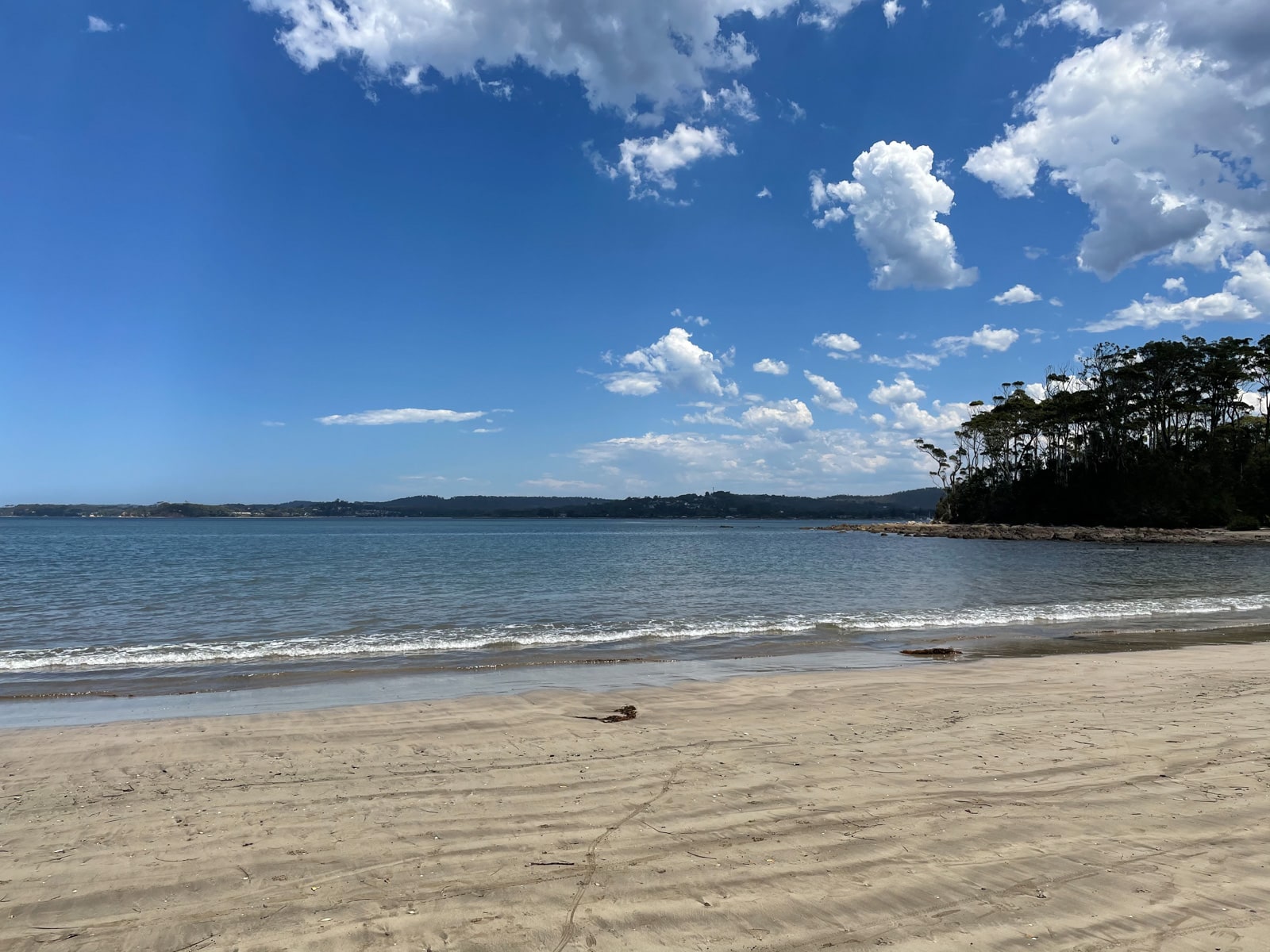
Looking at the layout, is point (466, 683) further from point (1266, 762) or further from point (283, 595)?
point (283, 595)

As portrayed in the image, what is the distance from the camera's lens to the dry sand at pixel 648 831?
13.1 ft

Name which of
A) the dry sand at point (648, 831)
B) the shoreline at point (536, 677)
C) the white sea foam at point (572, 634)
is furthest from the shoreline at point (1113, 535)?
the dry sand at point (648, 831)

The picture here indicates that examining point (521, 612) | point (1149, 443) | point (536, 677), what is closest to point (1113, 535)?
point (1149, 443)

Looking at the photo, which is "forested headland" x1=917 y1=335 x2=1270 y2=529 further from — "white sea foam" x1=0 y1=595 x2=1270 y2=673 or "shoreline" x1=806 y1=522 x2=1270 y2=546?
"white sea foam" x1=0 y1=595 x2=1270 y2=673

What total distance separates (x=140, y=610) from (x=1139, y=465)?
9556 cm

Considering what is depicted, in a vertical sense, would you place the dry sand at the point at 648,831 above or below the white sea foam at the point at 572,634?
above

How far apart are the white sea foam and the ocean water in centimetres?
8

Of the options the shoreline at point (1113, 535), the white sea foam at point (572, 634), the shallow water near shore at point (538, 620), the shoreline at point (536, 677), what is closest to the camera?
the shoreline at point (536, 677)

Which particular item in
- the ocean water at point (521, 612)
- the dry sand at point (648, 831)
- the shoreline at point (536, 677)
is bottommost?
the ocean water at point (521, 612)

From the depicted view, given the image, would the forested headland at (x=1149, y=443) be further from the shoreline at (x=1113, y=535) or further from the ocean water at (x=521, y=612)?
the ocean water at (x=521, y=612)

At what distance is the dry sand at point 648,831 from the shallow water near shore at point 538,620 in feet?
12.3

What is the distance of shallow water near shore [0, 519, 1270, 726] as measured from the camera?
13156mm

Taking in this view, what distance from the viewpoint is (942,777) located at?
20.9 feet

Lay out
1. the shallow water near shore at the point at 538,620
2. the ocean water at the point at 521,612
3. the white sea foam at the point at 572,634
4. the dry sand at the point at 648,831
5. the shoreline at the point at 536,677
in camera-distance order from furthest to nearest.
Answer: the white sea foam at the point at 572,634 < the ocean water at the point at 521,612 < the shallow water near shore at the point at 538,620 < the shoreline at the point at 536,677 < the dry sand at the point at 648,831
